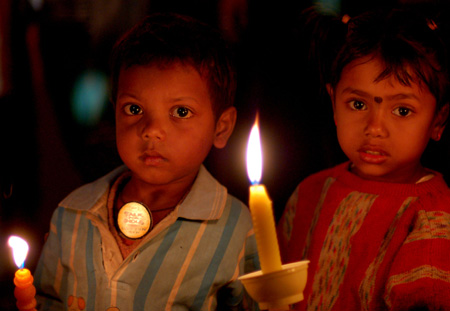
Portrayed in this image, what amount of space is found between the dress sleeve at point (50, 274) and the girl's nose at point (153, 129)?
385 mm

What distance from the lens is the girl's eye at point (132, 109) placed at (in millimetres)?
1395

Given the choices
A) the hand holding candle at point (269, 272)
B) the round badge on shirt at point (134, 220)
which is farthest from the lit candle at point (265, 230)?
the round badge on shirt at point (134, 220)

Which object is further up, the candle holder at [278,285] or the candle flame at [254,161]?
the candle flame at [254,161]

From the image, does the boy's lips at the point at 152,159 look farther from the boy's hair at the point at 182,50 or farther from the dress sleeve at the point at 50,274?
the dress sleeve at the point at 50,274

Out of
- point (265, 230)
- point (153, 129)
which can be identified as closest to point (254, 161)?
point (265, 230)

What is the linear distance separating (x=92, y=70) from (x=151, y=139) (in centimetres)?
43

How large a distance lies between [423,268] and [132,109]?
87 centimetres

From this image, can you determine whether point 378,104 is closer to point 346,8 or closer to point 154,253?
point 346,8

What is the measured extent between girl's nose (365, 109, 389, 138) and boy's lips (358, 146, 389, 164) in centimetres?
4

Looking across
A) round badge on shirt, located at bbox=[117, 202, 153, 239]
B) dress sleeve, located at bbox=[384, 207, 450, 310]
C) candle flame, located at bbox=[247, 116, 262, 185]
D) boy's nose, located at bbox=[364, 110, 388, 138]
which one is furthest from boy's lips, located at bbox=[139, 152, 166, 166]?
dress sleeve, located at bbox=[384, 207, 450, 310]

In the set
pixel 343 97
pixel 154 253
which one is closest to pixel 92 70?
pixel 154 253

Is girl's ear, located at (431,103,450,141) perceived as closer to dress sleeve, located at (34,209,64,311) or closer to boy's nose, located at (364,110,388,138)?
boy's nose, located at (364,110,388,138)

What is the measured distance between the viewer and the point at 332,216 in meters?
1.44

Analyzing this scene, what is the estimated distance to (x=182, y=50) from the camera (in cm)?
136
